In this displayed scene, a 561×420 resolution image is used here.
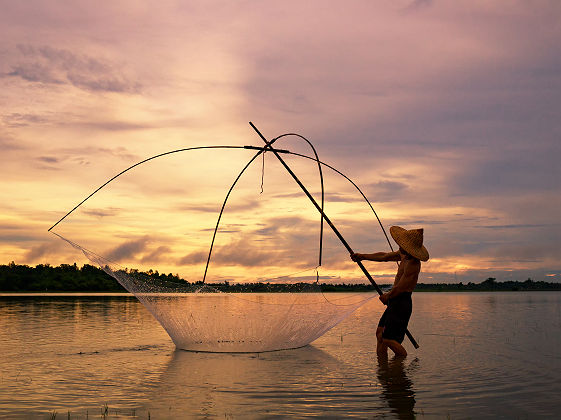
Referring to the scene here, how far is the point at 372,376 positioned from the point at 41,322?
39.1 ft

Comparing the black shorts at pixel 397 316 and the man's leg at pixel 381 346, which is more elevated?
the black shorts at pixel 397 316

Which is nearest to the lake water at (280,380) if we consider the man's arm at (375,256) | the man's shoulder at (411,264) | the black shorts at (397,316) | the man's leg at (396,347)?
the man's leg at (396,347)

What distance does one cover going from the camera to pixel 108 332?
14.0 metres

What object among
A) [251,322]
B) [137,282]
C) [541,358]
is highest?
[137,282]

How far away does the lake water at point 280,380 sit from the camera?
568 cm

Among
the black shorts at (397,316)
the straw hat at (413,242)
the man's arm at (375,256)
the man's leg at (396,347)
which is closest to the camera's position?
the straw hat at (413,242)

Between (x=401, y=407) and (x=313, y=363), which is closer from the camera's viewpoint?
(x=401, y=407)

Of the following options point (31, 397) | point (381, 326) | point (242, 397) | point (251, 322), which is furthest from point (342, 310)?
point (31, 397)

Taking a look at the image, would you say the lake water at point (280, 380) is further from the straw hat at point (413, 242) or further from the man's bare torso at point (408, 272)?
the straw hat at point (413, 242)

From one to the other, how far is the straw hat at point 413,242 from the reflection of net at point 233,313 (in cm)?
165

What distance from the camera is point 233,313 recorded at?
9188 mm

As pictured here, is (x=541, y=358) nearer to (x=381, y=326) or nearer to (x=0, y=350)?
(x=381, y=326)

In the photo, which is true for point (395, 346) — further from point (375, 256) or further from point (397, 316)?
point (375, 256)

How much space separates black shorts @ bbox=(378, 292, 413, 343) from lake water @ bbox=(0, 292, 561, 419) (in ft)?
1.39
